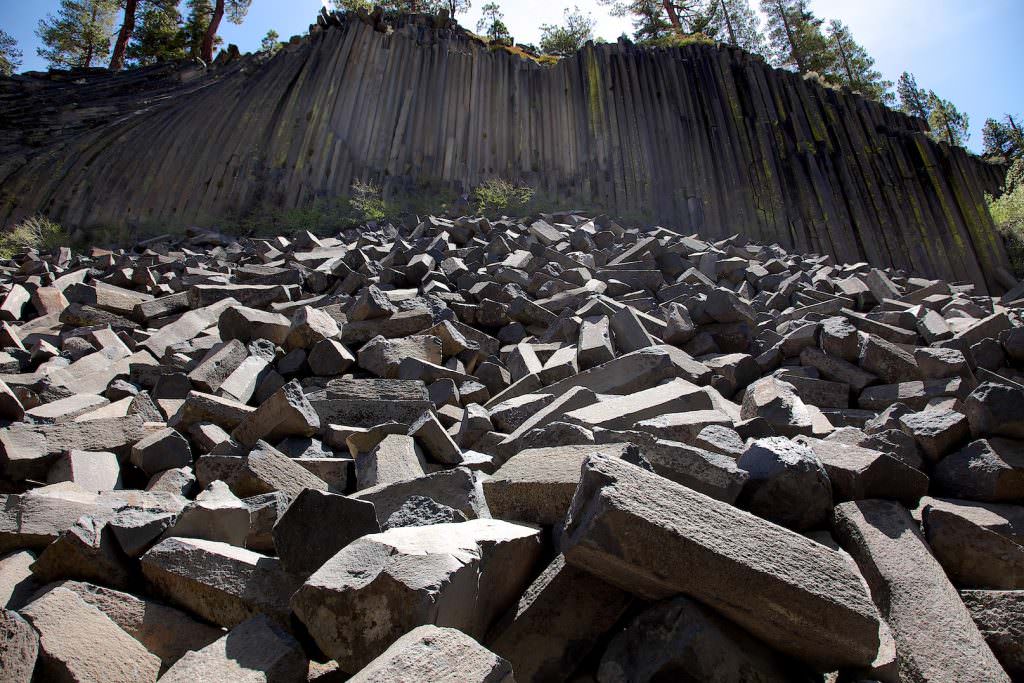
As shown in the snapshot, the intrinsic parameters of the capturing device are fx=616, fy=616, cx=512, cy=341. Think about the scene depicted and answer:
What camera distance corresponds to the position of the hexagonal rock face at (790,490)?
2086 millimetres

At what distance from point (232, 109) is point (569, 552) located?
1628 centimetres

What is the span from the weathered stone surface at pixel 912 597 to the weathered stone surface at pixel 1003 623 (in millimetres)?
67

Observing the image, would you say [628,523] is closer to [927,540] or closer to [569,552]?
[569,552]

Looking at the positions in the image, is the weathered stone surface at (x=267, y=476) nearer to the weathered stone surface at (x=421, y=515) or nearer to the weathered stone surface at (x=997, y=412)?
the weathered stone surface at (x=421, y=515)

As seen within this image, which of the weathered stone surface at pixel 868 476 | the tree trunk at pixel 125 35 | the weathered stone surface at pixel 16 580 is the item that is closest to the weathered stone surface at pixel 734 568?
the weathered stone surface at pixel 868 476

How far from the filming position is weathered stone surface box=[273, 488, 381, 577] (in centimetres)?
188

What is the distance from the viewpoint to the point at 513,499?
2240 millimetres

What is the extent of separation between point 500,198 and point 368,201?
272 centimetres

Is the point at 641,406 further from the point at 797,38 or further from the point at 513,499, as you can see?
the point at 797,38

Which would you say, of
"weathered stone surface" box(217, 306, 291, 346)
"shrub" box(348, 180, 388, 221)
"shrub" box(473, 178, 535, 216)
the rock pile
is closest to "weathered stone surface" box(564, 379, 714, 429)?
the rock pile

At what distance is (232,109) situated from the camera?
49.3 ft

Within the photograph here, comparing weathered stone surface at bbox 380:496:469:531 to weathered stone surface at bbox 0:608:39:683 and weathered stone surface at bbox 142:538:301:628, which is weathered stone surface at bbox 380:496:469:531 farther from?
weathered stone surface at bbox 0:608:39:683

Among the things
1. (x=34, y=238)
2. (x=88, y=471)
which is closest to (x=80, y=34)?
(x=34, y=238)

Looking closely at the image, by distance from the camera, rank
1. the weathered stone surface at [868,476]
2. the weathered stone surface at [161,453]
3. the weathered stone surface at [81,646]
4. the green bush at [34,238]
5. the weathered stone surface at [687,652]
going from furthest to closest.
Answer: the green bush at [34,238] < the weathered stone surface at [161,453] < the weathered stone surface at [868,476] < the weathered stone surface at [81,646] < the weathered stone surface at [687,652]
